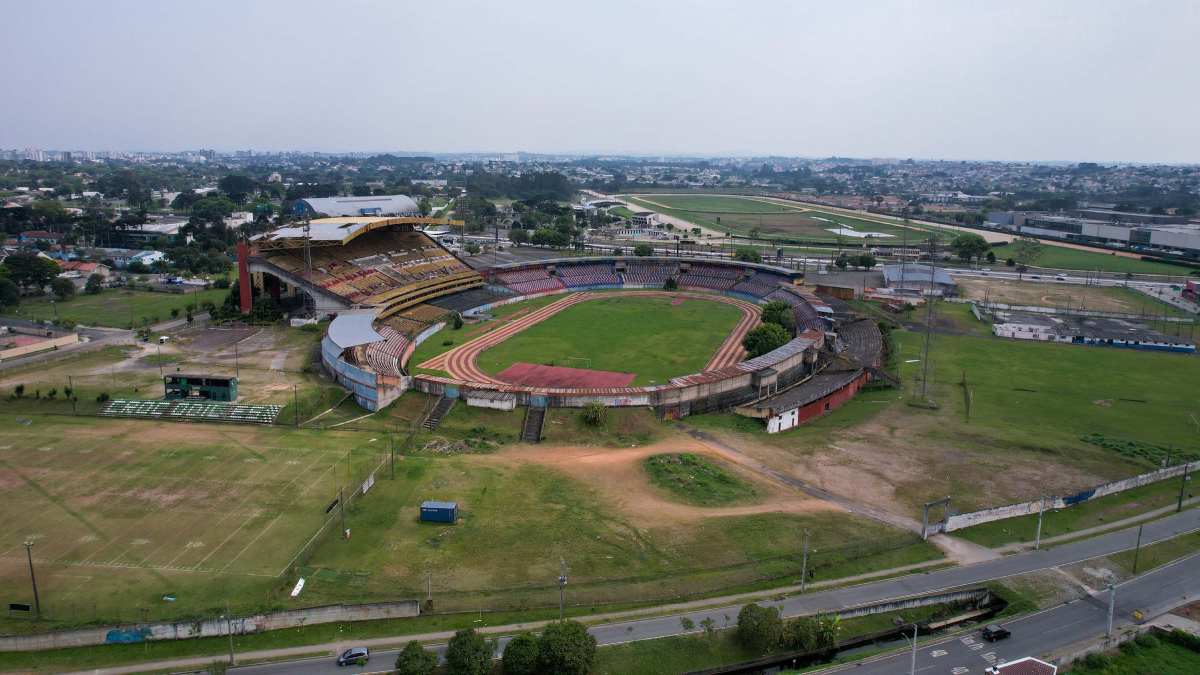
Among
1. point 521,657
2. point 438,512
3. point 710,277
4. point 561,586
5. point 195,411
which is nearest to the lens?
point 521,657

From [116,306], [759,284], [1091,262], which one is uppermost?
[1091,262]

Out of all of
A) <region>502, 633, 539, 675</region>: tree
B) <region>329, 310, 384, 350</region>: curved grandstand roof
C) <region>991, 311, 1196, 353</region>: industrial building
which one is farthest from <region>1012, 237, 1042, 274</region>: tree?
<region>502, 633, 539, 675</region>: tree

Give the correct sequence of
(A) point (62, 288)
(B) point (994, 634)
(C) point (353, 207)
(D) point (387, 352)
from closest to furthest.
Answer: (B) point (994, 634)
(D) point (387, 352)
(A) point (62, 288)
(C) point (353, 207)

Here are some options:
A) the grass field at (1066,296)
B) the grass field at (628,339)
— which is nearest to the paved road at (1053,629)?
the grass field at (628,339)

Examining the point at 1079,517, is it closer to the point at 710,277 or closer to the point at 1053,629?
the point at 1053,629

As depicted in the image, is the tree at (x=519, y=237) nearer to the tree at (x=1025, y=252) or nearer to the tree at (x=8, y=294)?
the tree at (x=8, y=294)

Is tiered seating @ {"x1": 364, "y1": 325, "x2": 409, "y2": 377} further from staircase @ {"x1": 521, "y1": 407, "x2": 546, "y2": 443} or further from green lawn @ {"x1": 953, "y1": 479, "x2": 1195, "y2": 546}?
green lawn @ {"x1": 953, "y1": 479, "x2": 1195, "y2": 546}

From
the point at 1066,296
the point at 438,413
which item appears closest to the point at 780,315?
the point at 438,413
